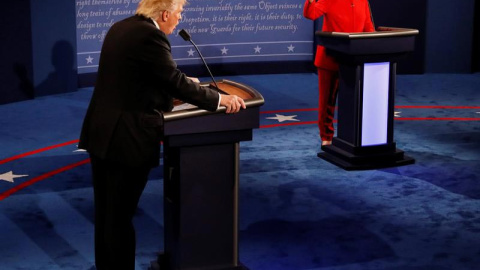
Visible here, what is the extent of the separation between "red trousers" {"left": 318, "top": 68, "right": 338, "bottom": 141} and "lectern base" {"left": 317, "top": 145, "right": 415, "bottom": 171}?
0.31m

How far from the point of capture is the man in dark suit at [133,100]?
3.45 m

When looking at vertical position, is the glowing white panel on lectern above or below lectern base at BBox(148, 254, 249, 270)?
above

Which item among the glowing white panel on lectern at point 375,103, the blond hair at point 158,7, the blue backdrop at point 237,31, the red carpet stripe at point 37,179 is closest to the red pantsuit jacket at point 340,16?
the glowing white panel on lectern at point 375,103

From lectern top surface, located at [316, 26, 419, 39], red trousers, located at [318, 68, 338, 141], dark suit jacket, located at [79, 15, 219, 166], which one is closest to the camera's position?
dark suit jacket, located at [79, 15, 219, 166]

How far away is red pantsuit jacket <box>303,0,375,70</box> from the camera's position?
21.1ft

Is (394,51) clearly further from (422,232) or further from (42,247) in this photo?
(42,247)

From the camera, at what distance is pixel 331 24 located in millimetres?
6508

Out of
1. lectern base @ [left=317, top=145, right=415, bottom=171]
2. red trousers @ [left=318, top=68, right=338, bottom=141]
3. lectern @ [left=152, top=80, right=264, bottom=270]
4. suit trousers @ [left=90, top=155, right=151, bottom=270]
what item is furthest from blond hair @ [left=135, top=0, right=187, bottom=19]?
red trousers @ [left=318, top=68, right=338, bottom=141]

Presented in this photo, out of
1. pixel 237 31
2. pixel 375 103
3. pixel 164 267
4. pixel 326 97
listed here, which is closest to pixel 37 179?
pixel 164 267

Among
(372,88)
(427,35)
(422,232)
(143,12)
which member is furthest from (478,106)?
(143,12)

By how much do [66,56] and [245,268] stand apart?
228 inches

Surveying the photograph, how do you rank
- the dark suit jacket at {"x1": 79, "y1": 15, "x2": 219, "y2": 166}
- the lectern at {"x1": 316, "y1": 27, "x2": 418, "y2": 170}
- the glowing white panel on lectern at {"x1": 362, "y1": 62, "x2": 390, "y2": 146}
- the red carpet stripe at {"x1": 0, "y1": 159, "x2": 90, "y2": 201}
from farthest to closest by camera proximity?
1. the glowing white panel on lectern at {"x1": 362, "y1": 62, "x2": 390, "y2": 146}
2. the lectern at {"x1": 316, "y1": 27, "x2": 418, "y2": 170}
3. the red carpet stripe at {"x1": 0, "y1": 159, "x2": 90, "y2": 201}
4. the dark suit jacket at {"x1": 79, "y1": 15, "x2": 219, "y2": 166}

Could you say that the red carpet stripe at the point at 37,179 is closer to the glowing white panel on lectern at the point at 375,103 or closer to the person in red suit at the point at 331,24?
the person in red suit at the point at 331,24

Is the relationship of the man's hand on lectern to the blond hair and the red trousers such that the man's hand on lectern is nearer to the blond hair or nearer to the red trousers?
the blond hair
